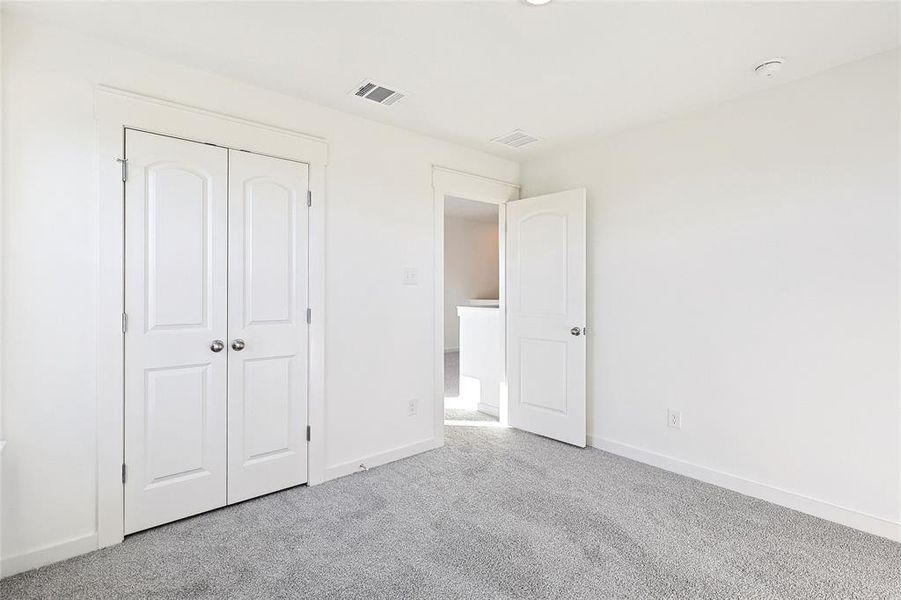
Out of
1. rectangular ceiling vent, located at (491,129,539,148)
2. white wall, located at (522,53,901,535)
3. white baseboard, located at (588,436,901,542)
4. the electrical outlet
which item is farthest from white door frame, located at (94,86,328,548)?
the electrical outlet

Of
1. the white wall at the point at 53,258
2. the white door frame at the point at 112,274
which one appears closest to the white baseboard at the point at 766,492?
the white door frame at the point at 112,274

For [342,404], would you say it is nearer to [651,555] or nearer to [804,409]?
[651,555]

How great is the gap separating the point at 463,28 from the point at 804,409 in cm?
269

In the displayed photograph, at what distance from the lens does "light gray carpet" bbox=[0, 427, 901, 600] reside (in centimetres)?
185

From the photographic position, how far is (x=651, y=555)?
208cm

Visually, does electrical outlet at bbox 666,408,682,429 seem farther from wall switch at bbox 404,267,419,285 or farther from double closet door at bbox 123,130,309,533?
double closet door at bbox 123,130,309,533

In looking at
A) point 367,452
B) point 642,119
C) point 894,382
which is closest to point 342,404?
point 367,452

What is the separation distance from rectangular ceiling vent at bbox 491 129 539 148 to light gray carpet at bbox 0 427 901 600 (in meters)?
2.45

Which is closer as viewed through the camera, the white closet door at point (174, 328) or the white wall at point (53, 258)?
the white wall at point (53, 258)

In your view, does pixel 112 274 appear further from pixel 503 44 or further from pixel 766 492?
pixel 766 492

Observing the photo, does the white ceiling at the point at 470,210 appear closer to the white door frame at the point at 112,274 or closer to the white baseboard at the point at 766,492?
the white baseboard at the point at 766,492

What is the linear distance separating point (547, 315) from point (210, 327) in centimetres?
246

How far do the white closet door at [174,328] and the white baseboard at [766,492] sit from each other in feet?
8.92

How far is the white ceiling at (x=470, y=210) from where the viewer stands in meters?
6.90
